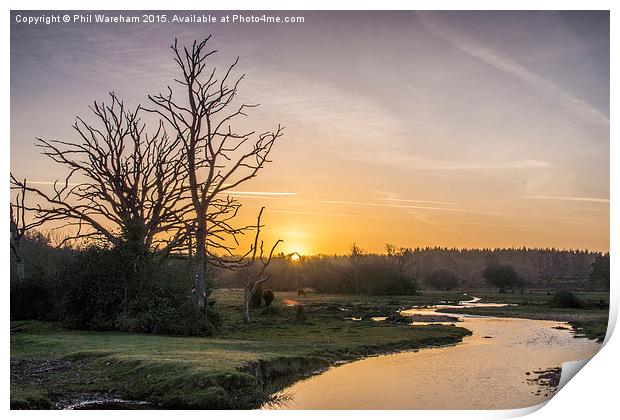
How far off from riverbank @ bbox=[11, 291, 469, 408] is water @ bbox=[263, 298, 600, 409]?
0.89m

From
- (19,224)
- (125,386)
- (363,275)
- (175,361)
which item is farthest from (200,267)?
(363,275)

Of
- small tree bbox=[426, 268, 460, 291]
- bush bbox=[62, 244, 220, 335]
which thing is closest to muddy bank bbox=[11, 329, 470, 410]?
bush bbox=[62, 244, 220, 335]

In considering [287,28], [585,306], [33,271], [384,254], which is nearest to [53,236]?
[33,271]

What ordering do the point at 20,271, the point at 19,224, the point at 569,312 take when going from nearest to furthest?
the point at 20,271 → the point at 19,224 → the point at 569,312

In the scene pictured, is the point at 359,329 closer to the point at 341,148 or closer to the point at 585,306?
the point at 341,148

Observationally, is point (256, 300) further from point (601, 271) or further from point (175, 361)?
point (175, 361)

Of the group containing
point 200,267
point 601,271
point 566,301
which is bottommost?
point 566,301

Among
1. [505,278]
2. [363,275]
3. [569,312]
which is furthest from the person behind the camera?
[505,278]

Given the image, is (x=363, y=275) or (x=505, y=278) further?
(x=505, y=278)

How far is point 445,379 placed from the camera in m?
16.2

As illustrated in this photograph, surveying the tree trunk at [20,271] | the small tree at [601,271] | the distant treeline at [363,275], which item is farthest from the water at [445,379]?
the distant treeline at [363,275]

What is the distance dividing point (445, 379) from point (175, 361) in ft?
20.7

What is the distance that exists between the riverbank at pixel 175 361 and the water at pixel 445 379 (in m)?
0.89
